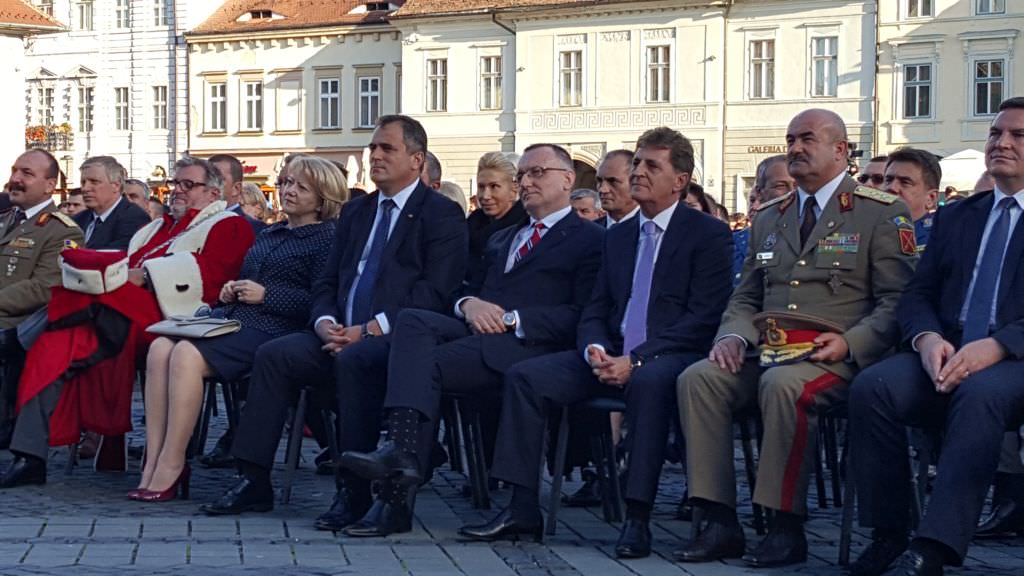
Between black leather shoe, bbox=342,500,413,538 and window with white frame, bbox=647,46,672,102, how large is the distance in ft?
130

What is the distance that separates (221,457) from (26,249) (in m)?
1.66

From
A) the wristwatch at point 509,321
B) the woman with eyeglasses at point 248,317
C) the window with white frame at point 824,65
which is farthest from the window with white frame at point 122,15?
the wristwatch at point 509,321

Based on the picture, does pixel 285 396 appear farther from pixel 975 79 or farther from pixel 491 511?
pixel 975 79

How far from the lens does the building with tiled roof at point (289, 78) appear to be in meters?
52.1

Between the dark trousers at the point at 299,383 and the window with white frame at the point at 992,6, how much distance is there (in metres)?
37.3

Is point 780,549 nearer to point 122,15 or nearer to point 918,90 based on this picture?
point 918,90

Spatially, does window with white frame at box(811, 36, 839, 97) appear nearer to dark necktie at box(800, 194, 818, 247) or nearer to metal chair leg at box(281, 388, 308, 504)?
metal chair leg at box(281, 388, 308, 504)

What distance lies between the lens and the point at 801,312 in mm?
7199

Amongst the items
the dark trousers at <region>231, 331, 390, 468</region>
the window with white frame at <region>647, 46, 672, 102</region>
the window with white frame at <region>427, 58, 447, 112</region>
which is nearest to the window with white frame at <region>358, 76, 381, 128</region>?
the window with white frame at <region>427, 58, 447, 112</region>

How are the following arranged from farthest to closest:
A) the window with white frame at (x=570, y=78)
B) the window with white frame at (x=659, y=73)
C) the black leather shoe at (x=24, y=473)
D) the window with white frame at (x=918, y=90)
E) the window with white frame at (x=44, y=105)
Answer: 1. the window with white frame at (x=44, y=105)
2. the window with white frame at (x=570, y=78)
3. the window with white frame at (x=659, y=73)
4. the window with white frame at (x=918, y=90)
5. the black leather shoe at (x=24, y=473)

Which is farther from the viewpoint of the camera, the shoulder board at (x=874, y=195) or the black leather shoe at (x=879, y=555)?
the shoulder board at (x=874, y=195)

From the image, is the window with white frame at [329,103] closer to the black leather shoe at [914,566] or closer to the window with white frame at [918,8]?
the window with white frame at [918,8]

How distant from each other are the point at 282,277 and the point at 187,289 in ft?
1.98

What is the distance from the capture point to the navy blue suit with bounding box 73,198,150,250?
1092 cm
